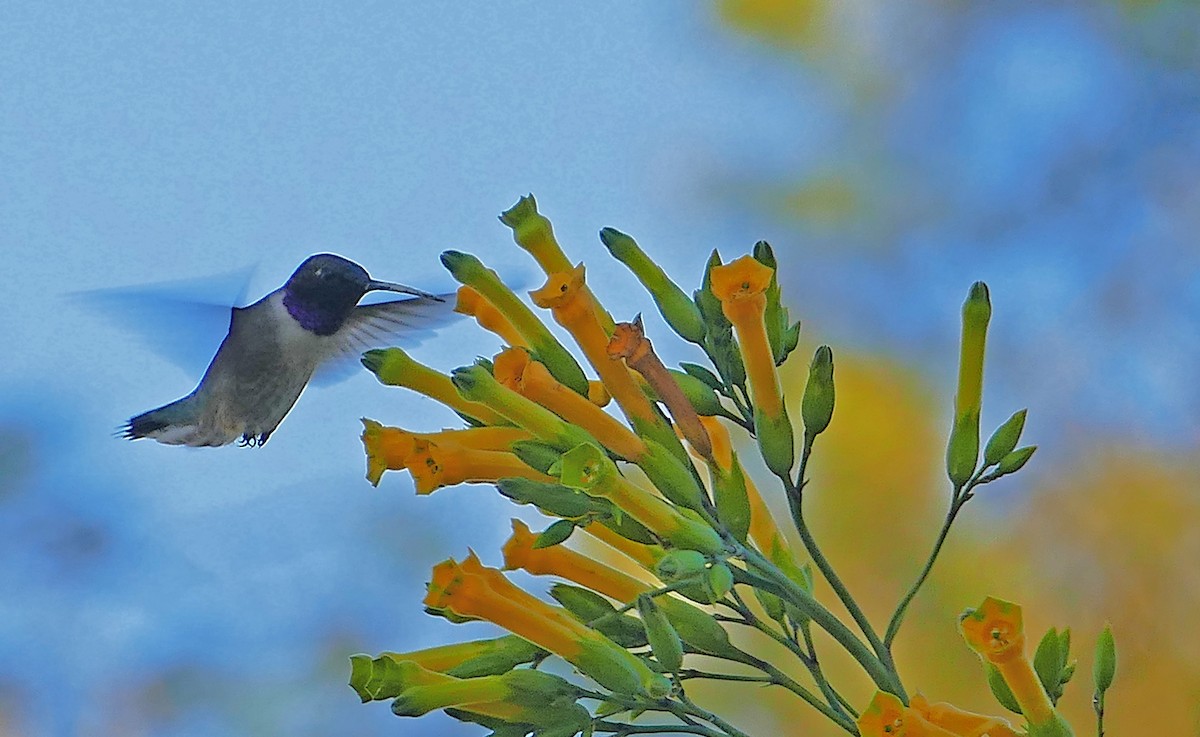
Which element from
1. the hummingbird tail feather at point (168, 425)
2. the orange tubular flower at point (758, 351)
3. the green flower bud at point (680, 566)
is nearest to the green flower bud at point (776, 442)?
the orange tubular flower at point (758, 351)

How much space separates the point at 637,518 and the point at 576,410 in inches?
2.3

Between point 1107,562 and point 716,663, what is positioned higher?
point 1107,562

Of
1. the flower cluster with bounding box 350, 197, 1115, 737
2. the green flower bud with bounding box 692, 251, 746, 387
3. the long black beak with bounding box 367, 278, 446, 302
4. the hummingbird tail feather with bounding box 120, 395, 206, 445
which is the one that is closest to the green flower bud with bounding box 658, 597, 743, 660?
the flower cluster with bounding box 350, 197, 1115, 737

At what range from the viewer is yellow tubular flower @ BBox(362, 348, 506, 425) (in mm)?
597

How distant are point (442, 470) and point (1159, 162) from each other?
1508mm

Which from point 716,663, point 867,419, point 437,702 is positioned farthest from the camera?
point 867,419

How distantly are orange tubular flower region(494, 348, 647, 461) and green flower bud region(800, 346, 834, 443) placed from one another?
9cm

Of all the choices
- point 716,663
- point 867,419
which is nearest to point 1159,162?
point 867,419

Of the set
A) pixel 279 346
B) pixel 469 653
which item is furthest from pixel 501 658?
pixel 279 346

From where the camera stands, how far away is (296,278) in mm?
1154

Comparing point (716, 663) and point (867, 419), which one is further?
point (867, 419)

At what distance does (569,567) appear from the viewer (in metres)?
0.61

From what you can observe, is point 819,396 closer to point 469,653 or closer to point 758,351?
point 758,351

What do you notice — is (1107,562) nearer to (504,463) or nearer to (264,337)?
(264,337)
